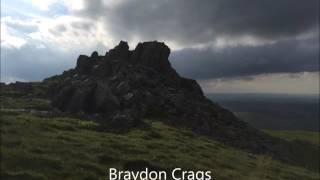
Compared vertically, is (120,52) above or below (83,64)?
above

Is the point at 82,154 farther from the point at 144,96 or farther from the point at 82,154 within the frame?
the point at 144,96

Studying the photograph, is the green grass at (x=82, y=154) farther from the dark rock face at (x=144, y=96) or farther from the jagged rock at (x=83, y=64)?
the jagged rock at (x=83, y=64)

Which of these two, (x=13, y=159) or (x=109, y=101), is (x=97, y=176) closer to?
(x=13, y=159)

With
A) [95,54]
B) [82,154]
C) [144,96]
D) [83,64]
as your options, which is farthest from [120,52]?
[82,154]

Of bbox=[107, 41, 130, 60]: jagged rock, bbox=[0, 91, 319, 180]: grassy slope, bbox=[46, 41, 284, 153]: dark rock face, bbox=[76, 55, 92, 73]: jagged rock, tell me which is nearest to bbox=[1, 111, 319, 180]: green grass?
bbox=[0, 91, 319, 180]: grassy slope

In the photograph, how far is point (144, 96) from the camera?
4710 inches

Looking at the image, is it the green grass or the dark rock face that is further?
the dark rock face

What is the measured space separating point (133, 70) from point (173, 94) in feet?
57.5

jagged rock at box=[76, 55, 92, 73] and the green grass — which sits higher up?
jagged rock at box=[76, 55, 92, 73]

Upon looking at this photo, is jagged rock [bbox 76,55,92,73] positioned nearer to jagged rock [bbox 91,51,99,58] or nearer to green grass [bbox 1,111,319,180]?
jagged rock [bbox 91,51,99,58]

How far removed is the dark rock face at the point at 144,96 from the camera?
328 ft

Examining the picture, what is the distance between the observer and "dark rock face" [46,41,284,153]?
328 feet

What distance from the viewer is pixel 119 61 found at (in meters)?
151

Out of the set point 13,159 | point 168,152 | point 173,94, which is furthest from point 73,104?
point 13,159
